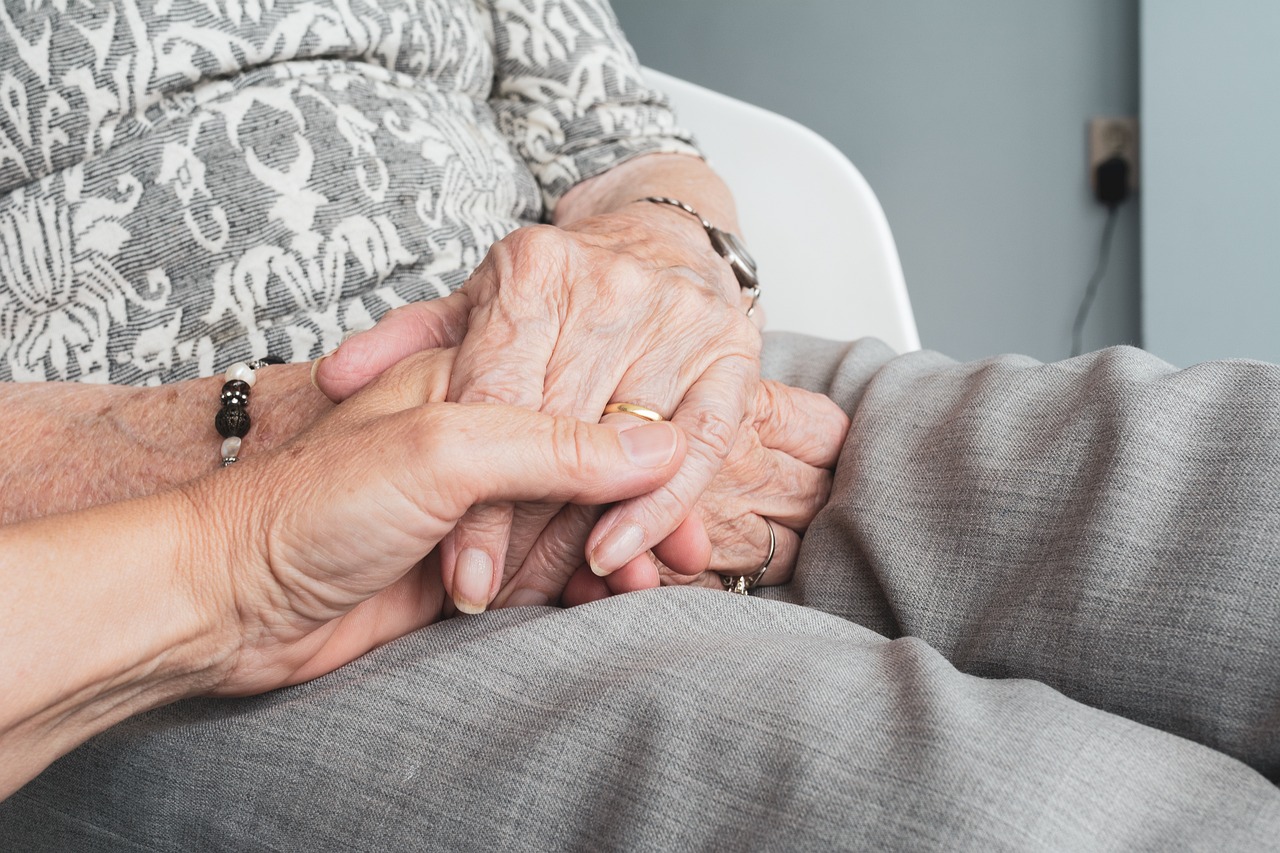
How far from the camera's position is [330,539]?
1.70ft

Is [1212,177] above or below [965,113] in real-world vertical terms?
below

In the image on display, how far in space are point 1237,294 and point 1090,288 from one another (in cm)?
31

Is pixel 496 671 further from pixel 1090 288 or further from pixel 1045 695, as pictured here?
pixel 1090 288

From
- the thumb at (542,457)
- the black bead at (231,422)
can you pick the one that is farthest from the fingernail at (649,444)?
the black bead at (231,422)

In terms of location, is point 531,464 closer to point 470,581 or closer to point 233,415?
point 470,581

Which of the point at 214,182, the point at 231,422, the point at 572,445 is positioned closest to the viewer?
the point at 572,445

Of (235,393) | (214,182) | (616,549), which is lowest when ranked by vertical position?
(616,549)

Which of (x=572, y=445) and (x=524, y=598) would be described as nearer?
(x=572, y=445)

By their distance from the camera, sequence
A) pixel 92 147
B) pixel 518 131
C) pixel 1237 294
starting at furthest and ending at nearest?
1. pixel 1237 294
2. pixel 518 131
3. pixel 92 147

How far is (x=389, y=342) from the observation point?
711 millimetres

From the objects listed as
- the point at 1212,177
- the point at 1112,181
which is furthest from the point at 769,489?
the point at 1112,181

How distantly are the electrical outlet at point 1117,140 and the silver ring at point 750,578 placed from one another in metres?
1.54

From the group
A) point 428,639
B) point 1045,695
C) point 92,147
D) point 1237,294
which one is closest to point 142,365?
point 92,147

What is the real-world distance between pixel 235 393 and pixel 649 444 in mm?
297
